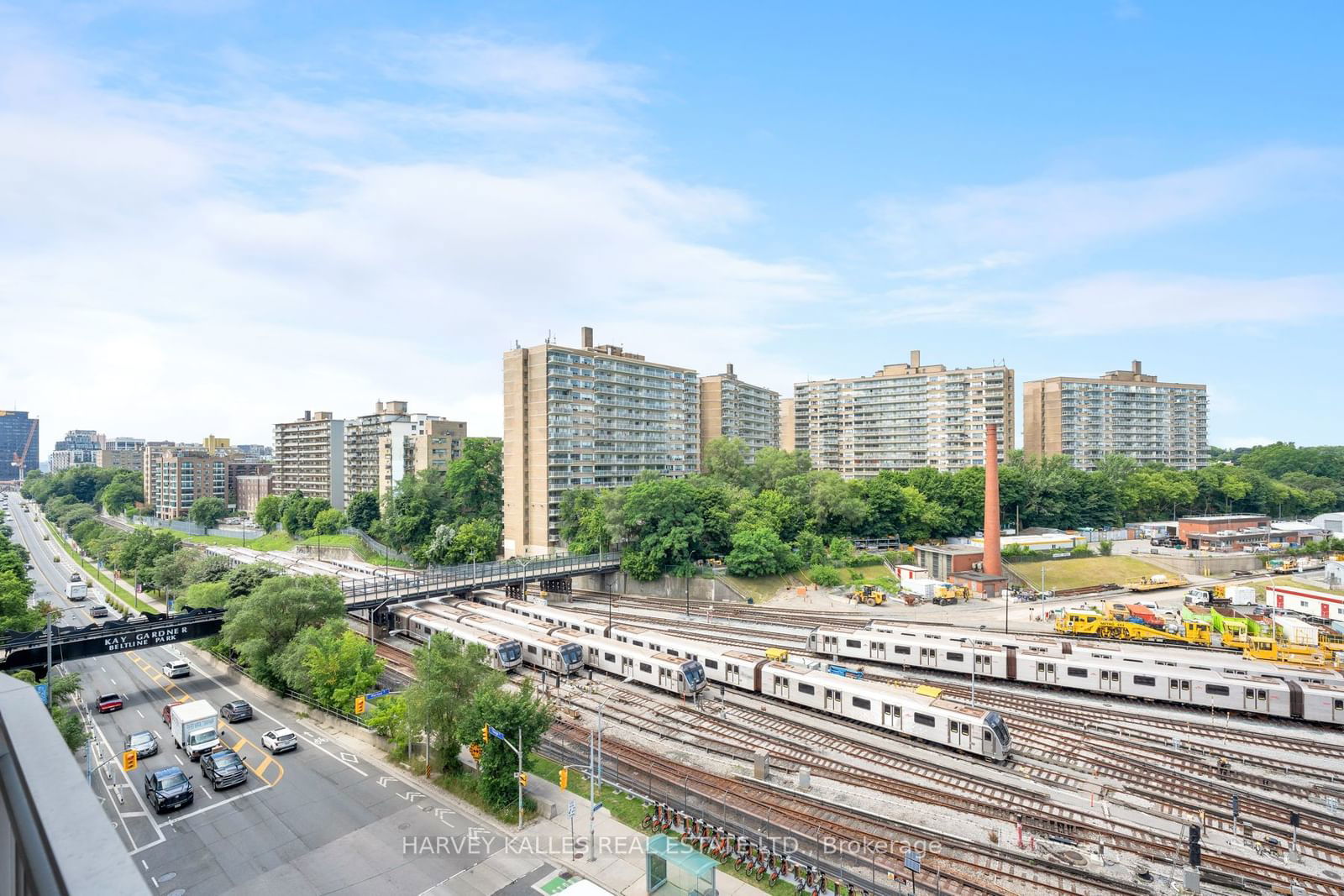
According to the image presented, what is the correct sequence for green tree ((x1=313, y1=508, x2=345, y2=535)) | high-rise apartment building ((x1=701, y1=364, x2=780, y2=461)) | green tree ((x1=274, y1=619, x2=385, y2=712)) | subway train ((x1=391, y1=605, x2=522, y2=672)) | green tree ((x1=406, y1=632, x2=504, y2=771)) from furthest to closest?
high-rise apartment building ((x1=701, y1=364, x2=780, y2=461)), green tree ((x1=313, y1=508, x2=345, y2=535)), subway train ((x1=391, y1=605, x2=522, y2=672)), green tree ((x1=274, y1=619, x2=385, y2=712)), green tree ((x1=406, y1=632, x2=504, y2=771))

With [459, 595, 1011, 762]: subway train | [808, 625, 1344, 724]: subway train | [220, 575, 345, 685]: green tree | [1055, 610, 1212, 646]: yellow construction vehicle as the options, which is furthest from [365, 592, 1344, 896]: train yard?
[220, 575, 345, 685]: green tree

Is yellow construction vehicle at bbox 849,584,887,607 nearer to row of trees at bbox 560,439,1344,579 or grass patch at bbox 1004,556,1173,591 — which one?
row of trees at bbox 560,439,1344,579

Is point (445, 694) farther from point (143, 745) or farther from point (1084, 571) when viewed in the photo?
point (1084, 571)

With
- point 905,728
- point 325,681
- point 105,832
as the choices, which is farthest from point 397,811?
point 105,832

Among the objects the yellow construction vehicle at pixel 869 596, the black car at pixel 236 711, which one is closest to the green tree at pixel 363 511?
the black car at pixel 236 711

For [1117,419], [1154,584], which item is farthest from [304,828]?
[1117,419]

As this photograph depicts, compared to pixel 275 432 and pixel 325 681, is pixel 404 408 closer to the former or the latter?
pixel 275 432
